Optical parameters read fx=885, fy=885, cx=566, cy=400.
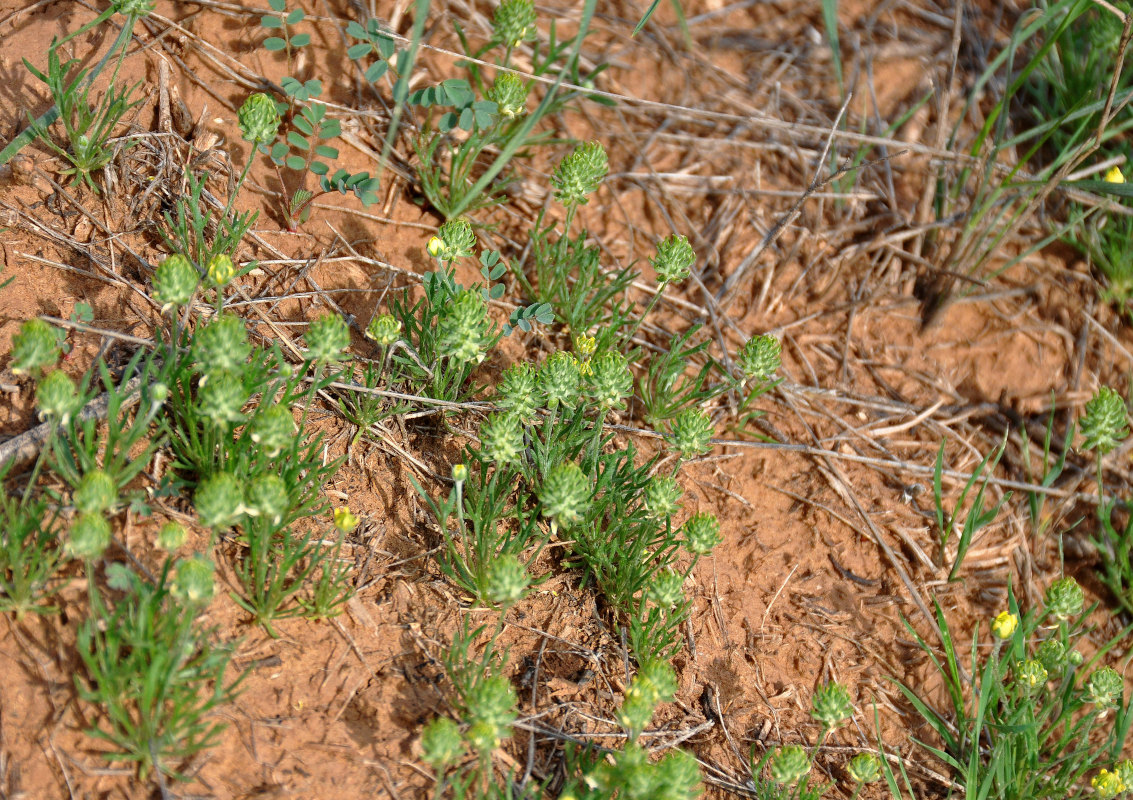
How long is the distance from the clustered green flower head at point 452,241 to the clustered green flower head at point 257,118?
657 millimetres

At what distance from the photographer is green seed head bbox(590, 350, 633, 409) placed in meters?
2.89

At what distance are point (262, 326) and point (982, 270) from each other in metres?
3.42

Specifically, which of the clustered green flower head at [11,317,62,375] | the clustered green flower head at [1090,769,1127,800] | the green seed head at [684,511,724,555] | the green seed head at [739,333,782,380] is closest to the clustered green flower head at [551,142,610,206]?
the green seed head at [739,333,782,380]

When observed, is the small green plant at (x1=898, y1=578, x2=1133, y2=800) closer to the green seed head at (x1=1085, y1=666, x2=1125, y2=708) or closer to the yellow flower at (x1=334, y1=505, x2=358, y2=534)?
the green seed head at (x1=1085, y1=666, x2=1125, y2=708)

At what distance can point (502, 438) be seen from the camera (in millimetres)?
2789

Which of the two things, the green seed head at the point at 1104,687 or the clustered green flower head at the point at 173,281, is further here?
the green seed head at the point at 1104,687

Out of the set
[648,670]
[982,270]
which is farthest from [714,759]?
[982,270]

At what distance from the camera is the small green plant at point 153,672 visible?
2225 millimetres

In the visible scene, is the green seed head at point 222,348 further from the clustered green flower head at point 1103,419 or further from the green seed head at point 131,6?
the clustered green flower head at point 1103,419

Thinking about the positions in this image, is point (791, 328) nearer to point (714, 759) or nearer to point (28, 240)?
point (714, 759)

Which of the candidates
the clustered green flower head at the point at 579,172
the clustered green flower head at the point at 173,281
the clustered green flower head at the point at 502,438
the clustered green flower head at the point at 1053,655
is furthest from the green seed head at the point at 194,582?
the clustered green flower head at the point at 1053,655

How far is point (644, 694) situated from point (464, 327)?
4.07 ft

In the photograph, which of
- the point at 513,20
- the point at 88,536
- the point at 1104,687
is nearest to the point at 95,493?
the point at 88,536

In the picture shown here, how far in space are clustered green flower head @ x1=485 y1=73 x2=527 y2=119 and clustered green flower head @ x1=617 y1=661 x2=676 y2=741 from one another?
2.13 metres
